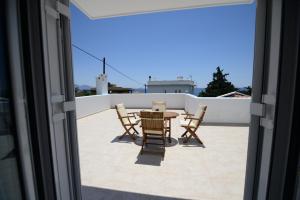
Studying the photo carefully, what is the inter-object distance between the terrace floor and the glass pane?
133 cm

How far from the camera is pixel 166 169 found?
2.85m

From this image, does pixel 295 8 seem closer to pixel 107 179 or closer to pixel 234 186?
pixel 234 186

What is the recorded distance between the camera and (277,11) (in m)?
0.99

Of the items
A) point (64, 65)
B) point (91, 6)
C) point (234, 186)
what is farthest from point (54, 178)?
point (91, 6)

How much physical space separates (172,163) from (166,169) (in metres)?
0.26

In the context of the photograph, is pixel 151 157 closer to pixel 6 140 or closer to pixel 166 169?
pixel 166 169

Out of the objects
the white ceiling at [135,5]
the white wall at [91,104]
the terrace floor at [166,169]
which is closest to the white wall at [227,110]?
the terrace floor at [166,169]

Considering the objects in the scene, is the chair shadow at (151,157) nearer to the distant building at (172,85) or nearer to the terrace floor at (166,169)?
the terrace floor at (166,169)

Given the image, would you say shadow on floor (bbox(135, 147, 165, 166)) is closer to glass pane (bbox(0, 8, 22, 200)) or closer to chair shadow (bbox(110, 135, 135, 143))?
chair shadow (bbox(110, 135, 135, 143))

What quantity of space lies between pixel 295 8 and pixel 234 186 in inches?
90.8

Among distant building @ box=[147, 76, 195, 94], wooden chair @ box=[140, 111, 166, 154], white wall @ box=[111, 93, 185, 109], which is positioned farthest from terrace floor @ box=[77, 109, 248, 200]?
distant building @ box=[147, 76, 195, 94]

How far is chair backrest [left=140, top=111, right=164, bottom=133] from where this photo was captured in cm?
348

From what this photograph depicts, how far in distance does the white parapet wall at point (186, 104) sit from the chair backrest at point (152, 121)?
3.03m

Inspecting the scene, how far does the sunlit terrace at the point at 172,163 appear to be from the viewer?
2.29 metres
